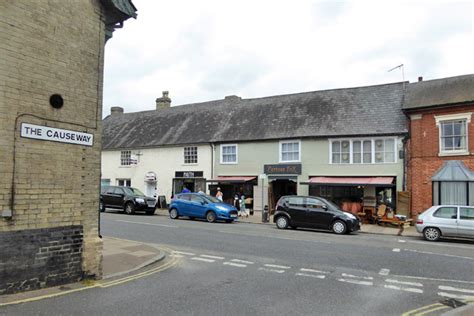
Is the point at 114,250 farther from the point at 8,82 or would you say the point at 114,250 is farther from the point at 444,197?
the point at 444,197

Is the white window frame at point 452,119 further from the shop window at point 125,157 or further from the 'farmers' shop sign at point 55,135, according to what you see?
the shop window at point 125,157

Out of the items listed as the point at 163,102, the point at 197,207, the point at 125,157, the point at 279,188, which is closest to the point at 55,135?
the point at 197,207

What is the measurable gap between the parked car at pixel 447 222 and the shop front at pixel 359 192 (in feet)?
15.2

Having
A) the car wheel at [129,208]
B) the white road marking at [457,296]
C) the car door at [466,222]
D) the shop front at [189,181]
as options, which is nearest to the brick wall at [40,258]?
the white road marking at [457,296]

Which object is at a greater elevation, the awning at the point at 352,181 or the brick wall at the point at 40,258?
the awning at the point at 352,181

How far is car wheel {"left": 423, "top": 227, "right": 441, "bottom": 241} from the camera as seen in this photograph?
15117mm

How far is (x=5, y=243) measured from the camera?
6113mm

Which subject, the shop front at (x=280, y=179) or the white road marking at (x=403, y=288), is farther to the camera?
Answer: the shop front at (x=280, y=179)

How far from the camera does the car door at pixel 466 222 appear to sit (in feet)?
47.6

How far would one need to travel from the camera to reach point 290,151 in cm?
2419

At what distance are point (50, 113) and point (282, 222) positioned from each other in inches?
513

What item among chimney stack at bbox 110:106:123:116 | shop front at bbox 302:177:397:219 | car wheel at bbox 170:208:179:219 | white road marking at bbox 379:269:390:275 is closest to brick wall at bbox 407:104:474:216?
shop front at bbox 302:177:397:219

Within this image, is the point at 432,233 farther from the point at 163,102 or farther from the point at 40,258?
the point at 163,102

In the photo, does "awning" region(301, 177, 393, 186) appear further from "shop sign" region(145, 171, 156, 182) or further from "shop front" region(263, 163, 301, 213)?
"shop sign" region(145, 171, 156, 182)
